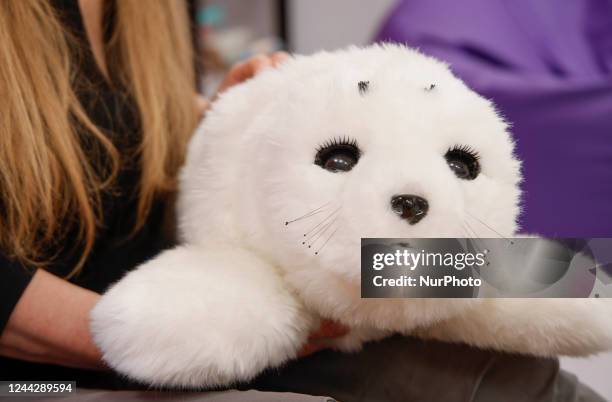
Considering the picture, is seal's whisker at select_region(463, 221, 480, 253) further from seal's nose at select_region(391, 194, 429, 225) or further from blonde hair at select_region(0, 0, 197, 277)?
blonde hair at select_region(0, 0, 197, 277)

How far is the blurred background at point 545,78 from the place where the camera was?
94 centimetres

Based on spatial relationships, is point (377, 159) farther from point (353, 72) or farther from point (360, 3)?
point (360, 3)

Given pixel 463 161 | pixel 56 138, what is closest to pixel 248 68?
pixel 56 138

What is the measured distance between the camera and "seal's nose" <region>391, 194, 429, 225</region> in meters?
0.41

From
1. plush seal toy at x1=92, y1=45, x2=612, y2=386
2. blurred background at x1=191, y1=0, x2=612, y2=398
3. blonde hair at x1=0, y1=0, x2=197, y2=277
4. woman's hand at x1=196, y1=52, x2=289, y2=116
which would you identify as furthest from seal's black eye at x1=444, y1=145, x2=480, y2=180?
blonde hair at x1=0, y1=0, x2=197, y2=277

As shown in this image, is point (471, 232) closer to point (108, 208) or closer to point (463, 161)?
point (463, 161)

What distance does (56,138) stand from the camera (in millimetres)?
614

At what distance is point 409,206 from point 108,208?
0.40m

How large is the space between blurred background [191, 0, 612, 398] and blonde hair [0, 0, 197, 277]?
208mm

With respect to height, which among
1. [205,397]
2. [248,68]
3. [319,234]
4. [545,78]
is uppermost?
[545,78]

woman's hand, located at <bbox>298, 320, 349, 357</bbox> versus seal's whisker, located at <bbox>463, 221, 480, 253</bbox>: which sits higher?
seal's whisker, located at <bbox>463, 221, 480, 253</bbox>

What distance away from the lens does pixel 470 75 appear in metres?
1.16

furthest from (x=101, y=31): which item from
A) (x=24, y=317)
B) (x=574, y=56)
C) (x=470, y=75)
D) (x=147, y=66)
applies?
(x=574, y=56)

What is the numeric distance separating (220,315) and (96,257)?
0.31 metres
